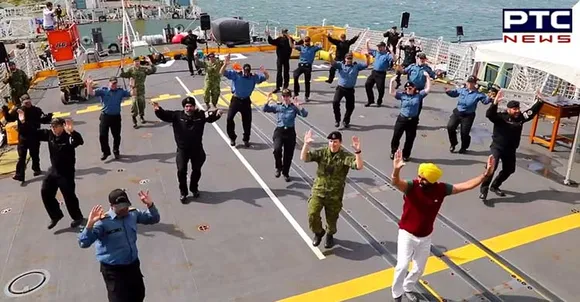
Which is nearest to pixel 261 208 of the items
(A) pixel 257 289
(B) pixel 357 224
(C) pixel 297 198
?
(C) pixel 297 198

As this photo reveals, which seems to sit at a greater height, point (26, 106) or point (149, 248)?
point (26, 106)

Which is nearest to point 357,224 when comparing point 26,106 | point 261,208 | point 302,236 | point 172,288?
point 302,236

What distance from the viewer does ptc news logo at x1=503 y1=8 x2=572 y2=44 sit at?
8.60 metres

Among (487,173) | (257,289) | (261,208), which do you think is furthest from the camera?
(261,208)

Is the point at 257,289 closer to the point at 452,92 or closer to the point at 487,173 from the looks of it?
the point at 487,173

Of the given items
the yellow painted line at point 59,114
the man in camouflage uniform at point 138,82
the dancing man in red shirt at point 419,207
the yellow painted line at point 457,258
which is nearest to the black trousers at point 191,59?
the man in camouflage uniform at point 138,82

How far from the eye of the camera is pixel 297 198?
8.18m

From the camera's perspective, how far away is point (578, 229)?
23.0ft

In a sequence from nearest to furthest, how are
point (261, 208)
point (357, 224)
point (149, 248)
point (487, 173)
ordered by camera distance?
point (487, 173) < point (149, 248) < point (357, 224) < point (261, 208)

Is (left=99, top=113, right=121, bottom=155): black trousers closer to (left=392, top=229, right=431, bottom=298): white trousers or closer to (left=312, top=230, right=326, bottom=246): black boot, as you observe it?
(left=312, top=230, right=326, bottom=246): black boot

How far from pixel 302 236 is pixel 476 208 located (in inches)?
118

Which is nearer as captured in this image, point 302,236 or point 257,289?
point 257,289

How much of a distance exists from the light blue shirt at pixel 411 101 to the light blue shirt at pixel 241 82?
3059mm

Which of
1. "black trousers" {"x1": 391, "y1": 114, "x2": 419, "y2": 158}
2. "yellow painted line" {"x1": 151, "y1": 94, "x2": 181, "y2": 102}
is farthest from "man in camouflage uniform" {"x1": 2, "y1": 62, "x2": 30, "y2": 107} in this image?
"black trousers" {"x1": 391, "y1": 114, "x2": 419, "y2": 158}
